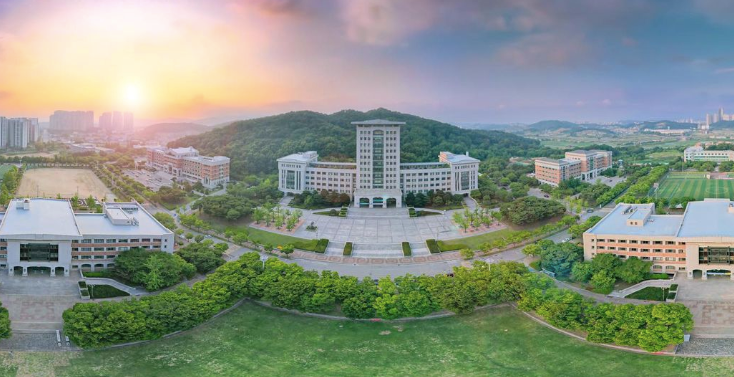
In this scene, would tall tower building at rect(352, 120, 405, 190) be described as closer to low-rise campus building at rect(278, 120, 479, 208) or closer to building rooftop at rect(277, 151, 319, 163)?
low-rise campus building at rect(278, 120, 479, 208)

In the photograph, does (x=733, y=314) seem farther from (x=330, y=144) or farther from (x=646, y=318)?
(x=330, y=144)

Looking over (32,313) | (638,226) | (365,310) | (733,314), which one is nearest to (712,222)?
(638,226)

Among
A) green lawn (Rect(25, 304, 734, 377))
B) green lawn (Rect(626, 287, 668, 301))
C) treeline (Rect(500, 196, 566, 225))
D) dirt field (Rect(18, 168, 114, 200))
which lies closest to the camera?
green lawn (Rect(25, 304, 734, 377))

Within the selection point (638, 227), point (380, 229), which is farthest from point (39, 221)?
point (638, 227)

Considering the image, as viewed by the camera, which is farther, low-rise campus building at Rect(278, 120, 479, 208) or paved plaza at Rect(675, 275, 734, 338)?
low-rise campus building at Rect(278, 120, 479, 208)

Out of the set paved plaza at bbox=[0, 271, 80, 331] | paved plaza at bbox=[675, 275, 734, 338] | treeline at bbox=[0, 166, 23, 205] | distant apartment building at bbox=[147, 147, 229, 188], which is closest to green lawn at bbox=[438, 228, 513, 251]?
paved plaza at bbox=[675, 275, 734, 338]

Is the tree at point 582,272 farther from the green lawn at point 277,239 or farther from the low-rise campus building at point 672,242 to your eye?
the green lawn at point 277,239

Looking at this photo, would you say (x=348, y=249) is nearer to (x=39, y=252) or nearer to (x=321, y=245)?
(x=321, y=245)
